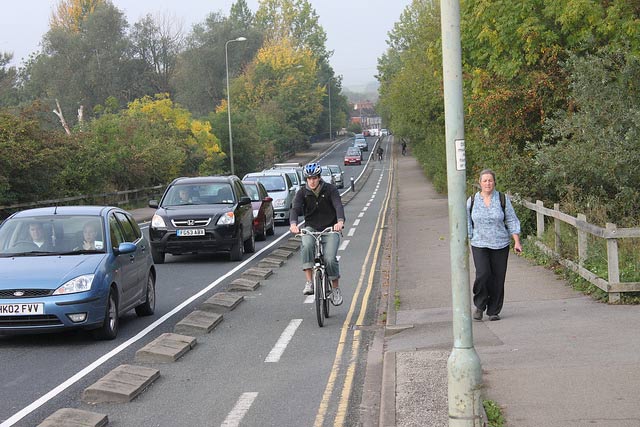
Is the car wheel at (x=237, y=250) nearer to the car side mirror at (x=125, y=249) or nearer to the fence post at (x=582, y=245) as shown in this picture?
the car side mirror at (x=125, y=249)

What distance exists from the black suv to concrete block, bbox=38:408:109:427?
447 inches

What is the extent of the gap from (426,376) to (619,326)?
2.64 metres

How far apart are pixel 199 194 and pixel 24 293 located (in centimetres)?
1029

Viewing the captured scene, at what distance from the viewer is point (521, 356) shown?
8.23 metres

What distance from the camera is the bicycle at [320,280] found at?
35.9ft

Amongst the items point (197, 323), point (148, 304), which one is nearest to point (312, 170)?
point (197, 323)

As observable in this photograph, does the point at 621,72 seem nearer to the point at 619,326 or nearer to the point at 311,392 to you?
the point at 619,326

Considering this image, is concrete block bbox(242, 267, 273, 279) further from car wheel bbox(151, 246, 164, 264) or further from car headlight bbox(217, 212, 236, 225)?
car wheel bbox(151, 246, 164, 264)

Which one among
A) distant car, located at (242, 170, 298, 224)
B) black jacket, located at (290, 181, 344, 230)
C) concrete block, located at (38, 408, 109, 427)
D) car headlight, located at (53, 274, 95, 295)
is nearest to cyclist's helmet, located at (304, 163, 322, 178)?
black jacket, located at (290, 181, 344, 230)

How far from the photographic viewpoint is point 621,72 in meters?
19.8

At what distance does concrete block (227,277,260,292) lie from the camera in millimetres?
14508

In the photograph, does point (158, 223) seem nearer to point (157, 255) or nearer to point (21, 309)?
point (157, 255)

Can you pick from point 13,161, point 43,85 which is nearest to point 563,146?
point 13,161

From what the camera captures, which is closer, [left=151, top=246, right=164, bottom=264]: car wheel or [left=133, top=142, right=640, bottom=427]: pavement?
[left=133, top=142, right=640, bottom=427]: pavement
